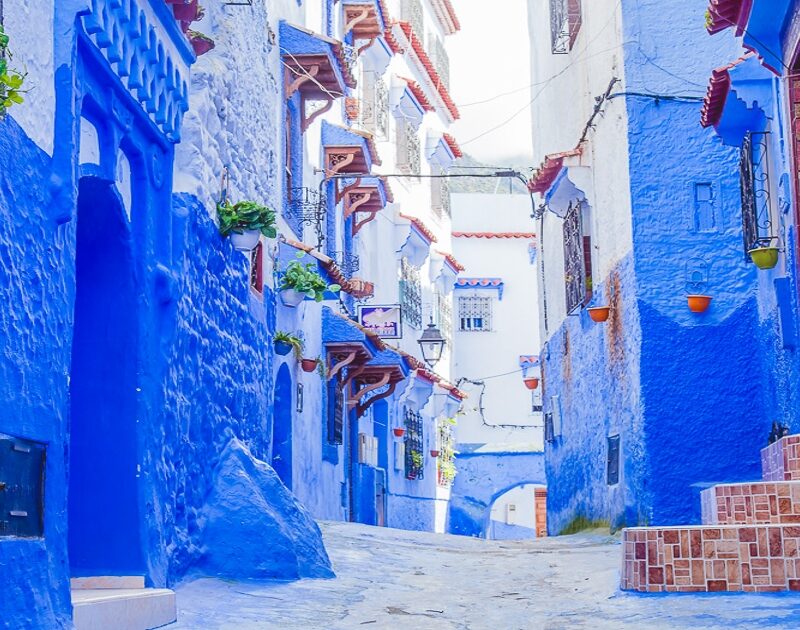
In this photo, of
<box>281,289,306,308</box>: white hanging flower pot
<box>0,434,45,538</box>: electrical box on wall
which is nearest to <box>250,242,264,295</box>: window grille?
<box>281,289,306,308</box>: white hanging flower pot

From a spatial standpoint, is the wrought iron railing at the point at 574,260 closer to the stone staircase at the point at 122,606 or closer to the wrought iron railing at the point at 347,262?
the wrought iron railing at the point at 347,262

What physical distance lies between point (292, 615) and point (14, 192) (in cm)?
336

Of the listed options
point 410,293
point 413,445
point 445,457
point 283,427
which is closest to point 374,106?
point 410,293

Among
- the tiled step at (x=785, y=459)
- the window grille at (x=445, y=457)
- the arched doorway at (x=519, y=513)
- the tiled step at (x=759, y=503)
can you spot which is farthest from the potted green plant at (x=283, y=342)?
the arched doorway at (x=519, y=513)

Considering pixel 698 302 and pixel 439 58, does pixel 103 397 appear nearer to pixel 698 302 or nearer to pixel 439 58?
pixel 698 302

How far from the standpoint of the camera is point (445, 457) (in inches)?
1346

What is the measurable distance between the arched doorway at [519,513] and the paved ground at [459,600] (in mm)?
26822

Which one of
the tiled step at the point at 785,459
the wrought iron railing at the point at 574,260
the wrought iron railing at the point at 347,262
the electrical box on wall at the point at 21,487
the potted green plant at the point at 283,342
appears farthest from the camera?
the wrought iron railing at the point at 347,262

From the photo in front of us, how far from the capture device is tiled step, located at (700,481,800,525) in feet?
26.6

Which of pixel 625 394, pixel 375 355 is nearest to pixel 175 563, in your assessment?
pixel 625 394

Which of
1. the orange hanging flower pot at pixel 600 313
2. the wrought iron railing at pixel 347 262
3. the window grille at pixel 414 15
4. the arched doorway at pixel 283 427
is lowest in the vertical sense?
the arched doorway at pixel 283 427

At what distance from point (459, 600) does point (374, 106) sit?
1858 cm

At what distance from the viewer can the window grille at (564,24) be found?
1773cm

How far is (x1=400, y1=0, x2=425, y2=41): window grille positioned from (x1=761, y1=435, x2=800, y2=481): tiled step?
2162 cm
